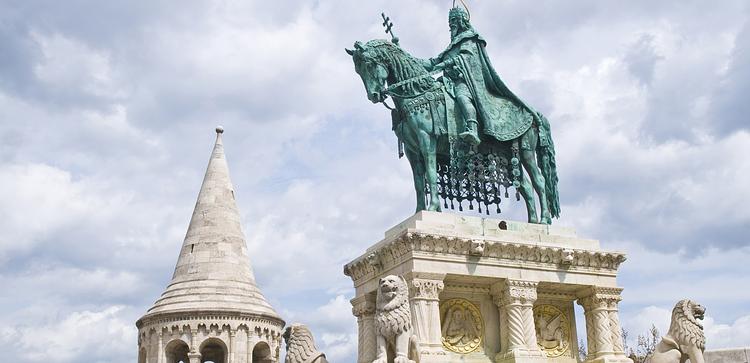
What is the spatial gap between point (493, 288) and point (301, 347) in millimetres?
3679

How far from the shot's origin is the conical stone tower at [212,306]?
1431 inches

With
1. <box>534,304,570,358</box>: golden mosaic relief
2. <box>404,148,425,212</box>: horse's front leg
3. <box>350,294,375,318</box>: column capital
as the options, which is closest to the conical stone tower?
<box>350,294,375,318</box>: column capital

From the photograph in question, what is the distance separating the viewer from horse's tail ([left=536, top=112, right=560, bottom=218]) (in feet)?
55.7

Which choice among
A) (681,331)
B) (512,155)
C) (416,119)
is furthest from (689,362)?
(416,119)

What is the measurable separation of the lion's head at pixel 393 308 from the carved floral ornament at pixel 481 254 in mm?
1062

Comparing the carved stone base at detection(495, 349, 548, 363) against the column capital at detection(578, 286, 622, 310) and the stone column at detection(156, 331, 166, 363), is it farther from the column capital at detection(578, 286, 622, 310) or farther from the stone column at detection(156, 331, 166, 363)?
the stone column at detection(156, 331, 166, 363)

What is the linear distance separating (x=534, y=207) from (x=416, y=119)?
9.60ft

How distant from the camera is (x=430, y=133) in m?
15.8

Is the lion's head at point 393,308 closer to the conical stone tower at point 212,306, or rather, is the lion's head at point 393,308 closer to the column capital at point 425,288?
the column capital at point 425,288

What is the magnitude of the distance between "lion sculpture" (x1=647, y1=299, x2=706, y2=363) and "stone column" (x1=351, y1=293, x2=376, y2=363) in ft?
16.0

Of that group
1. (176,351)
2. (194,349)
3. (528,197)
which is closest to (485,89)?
(528,197)

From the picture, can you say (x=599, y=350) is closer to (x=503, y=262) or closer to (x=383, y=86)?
(x=503, y=262)

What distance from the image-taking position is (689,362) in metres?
15.5

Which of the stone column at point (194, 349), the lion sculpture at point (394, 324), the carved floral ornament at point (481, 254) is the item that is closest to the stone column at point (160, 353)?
the stone column at point (194, 349)
